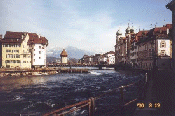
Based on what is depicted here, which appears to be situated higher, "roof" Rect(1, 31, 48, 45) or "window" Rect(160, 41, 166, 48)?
"roof" Rect(1, 31, 48, 45)

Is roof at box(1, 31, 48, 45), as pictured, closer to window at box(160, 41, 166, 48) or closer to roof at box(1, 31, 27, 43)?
roof at box(1, 31, 27, 43)

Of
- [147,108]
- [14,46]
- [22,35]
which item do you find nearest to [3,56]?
[14,46]

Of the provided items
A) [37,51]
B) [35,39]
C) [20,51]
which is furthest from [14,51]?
[35,39]

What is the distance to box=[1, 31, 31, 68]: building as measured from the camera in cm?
8419

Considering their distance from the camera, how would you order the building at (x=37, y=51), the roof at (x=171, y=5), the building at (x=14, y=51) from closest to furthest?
the roof at (x=171, y=5)
the building at (x=14, y=51)
the building at (x=37, y=51)

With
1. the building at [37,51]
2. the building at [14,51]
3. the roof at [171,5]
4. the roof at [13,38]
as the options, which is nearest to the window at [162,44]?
the roof at [171,5]

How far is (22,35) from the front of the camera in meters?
87.9

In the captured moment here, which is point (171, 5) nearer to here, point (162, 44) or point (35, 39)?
point (162, 44)

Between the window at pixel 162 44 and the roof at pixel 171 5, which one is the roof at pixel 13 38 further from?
the roof at pixel 171 5

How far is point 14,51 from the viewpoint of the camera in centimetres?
8550

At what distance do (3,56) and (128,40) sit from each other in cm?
7485

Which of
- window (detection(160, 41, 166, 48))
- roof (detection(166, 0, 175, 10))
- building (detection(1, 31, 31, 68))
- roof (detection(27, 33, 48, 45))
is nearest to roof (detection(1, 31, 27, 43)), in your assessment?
building (detection(1, 31, 31, 68))

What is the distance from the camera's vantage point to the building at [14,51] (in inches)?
3314

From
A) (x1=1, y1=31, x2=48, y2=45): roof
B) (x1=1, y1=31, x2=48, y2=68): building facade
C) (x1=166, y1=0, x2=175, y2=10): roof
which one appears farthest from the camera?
(x1=1, y1=31, x2=48, y2=45): roof
